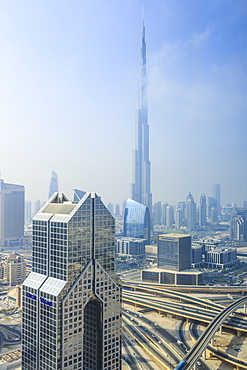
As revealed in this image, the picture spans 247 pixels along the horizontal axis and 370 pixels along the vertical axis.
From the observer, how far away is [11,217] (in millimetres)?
26188

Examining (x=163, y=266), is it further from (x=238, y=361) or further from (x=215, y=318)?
(x=238, y=361)

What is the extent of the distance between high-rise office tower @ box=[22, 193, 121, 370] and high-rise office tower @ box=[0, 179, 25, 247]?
814 inches

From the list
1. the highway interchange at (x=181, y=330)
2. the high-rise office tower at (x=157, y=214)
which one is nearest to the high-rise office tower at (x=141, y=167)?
the high-rise office tower at (x=157, y=214)

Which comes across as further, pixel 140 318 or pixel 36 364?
pixel 140 318

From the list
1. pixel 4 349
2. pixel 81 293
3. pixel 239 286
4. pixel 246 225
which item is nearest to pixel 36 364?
pixel 81 293

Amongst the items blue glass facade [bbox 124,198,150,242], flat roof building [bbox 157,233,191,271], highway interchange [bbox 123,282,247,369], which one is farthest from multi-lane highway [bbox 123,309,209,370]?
blue glass facade [bbox 124,198,150,242]

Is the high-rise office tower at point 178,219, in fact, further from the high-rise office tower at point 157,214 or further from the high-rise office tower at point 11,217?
the high-rise office tower at point 11,217

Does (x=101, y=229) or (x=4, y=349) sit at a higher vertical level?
(x=101, y=229)

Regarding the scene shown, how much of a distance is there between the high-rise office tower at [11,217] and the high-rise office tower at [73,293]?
20678mm

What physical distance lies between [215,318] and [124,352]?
290 centimetres

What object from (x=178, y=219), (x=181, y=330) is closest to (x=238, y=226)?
(x=178, y=219)

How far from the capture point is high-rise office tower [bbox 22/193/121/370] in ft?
17.5

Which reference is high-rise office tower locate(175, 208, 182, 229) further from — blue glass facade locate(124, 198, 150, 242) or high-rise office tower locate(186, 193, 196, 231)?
blue glass facade locate(124, 198, 150, 242)

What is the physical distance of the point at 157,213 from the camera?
2861cm
